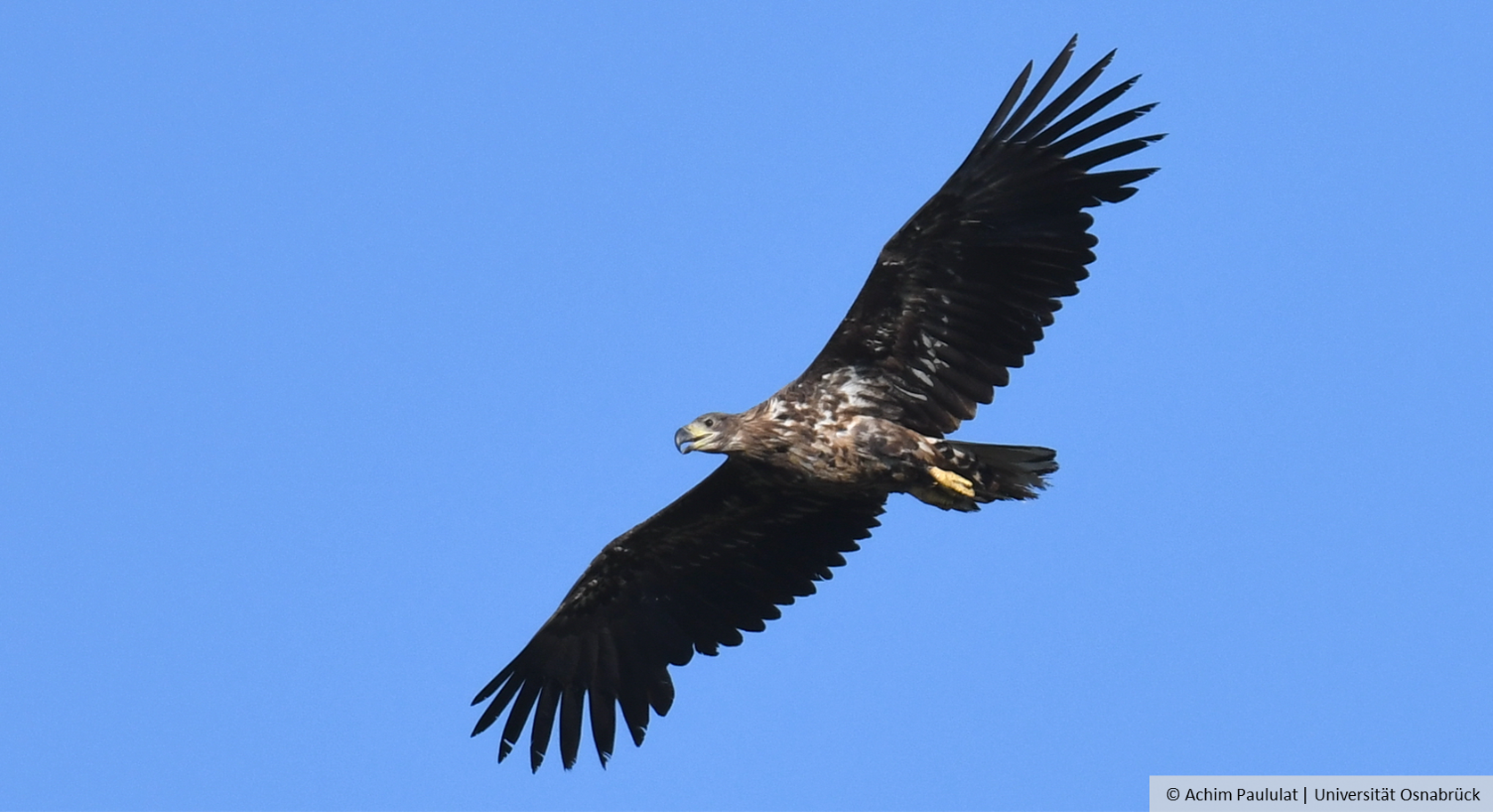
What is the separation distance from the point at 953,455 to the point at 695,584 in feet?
Result: 9.47

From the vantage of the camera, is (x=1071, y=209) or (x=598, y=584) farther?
(x=598, y=584)

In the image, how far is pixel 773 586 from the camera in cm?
1611

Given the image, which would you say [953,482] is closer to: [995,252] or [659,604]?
[995,252]

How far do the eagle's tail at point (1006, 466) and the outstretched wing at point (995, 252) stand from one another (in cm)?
37

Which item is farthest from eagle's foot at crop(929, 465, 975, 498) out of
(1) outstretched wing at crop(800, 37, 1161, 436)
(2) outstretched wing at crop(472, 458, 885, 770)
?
(2) outstretched wing at crop(472, 458, 885, 770)

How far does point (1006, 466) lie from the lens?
14.4 m

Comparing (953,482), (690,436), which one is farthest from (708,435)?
(953,482)

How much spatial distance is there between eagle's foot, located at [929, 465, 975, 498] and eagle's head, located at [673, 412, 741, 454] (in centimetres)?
149

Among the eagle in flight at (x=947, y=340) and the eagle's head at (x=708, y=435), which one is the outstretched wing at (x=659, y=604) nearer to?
the eagle in flight at (x=947, y=340)

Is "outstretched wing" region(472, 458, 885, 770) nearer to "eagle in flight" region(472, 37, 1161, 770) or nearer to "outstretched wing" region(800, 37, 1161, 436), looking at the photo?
"eagle in flight" region(472, 37, 1161, 770)

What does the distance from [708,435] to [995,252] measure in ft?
8.15

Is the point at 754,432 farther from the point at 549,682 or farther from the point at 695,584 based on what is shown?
the point at 549,682

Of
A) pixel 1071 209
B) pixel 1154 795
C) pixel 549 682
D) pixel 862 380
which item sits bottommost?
pixel 1154 795

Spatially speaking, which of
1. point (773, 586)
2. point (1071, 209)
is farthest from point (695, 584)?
point (1071, 209)
